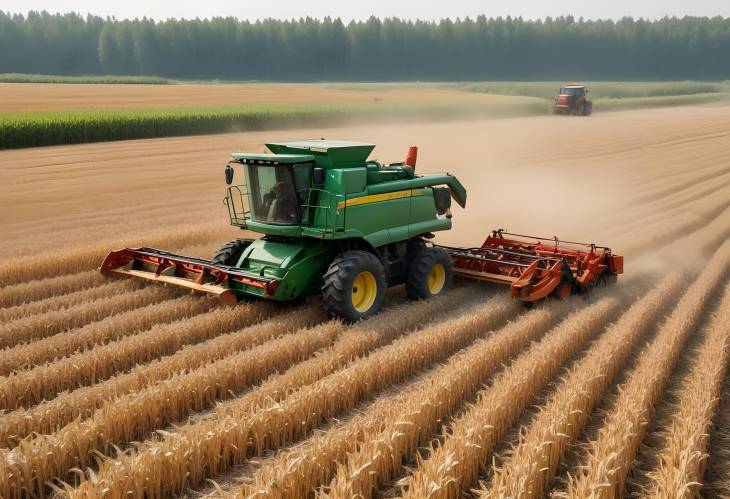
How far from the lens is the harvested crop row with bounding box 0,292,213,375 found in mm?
6863

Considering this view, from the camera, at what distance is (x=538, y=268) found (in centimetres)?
962

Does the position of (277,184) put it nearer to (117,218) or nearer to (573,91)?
(117,218)

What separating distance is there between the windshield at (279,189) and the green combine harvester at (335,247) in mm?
12

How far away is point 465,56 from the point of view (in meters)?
110

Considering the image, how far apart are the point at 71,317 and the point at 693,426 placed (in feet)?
20.7

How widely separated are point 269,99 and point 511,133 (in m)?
15.7

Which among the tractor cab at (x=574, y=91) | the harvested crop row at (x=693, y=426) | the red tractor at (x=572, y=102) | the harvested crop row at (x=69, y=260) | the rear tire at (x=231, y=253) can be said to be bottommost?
the harvested crop row at (x=693, y=426)

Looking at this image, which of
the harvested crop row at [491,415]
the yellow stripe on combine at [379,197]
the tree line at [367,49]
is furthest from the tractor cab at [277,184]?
the tree line at [367,49]

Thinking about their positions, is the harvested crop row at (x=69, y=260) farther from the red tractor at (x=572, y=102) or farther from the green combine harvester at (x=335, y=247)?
the red tractor at (x=572, y=102)

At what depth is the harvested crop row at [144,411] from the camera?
4797 millimetres

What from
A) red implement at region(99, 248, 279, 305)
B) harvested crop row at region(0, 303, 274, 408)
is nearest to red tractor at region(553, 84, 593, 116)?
red implement at region(99, 248, 279, 305)

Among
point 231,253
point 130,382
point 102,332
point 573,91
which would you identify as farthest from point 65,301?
point 573,91

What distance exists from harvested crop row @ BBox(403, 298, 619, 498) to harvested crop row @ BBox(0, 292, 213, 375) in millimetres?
3769

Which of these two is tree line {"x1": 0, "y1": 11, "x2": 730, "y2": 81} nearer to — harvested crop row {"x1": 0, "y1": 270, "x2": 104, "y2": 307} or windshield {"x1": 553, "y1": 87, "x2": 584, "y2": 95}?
windshield {"x1": 553, "y1": 87, "x2": 584, "y2": 95}
